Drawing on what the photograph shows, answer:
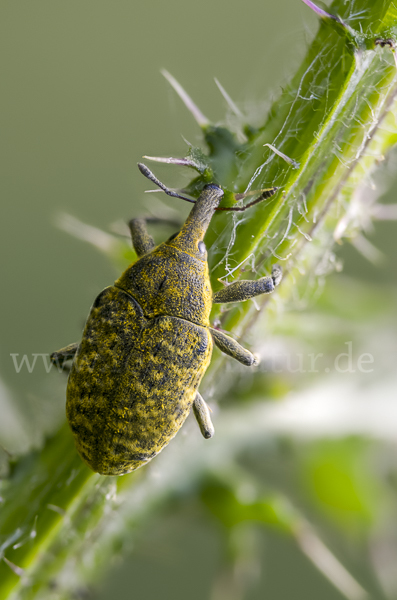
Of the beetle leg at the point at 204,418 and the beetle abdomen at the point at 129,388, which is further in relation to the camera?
the beetle leg at the point at 204,418

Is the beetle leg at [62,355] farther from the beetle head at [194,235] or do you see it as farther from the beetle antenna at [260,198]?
the beetle antenna at [260,198]

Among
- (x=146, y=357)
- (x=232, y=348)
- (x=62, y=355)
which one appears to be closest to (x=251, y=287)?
(x=232, y=348)

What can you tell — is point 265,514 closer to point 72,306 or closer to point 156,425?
point 156,425

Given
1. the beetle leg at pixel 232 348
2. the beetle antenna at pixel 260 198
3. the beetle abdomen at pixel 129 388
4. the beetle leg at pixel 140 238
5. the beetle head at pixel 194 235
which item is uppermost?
the beetle antenna at pixel 260 198

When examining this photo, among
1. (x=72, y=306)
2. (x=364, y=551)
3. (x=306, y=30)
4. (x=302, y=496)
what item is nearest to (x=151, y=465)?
(x=302, y=496)

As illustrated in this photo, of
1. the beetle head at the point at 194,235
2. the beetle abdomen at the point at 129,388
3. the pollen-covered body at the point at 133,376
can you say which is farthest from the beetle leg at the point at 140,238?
the beetle abdomen at the point at 129,388

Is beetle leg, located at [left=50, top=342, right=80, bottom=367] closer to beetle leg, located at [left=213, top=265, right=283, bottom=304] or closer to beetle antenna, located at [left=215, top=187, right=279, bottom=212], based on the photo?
beetle leg, located at [left=213, top=265, right=283, bottom=304]

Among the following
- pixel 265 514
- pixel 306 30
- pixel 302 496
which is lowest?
pixel 302 496
